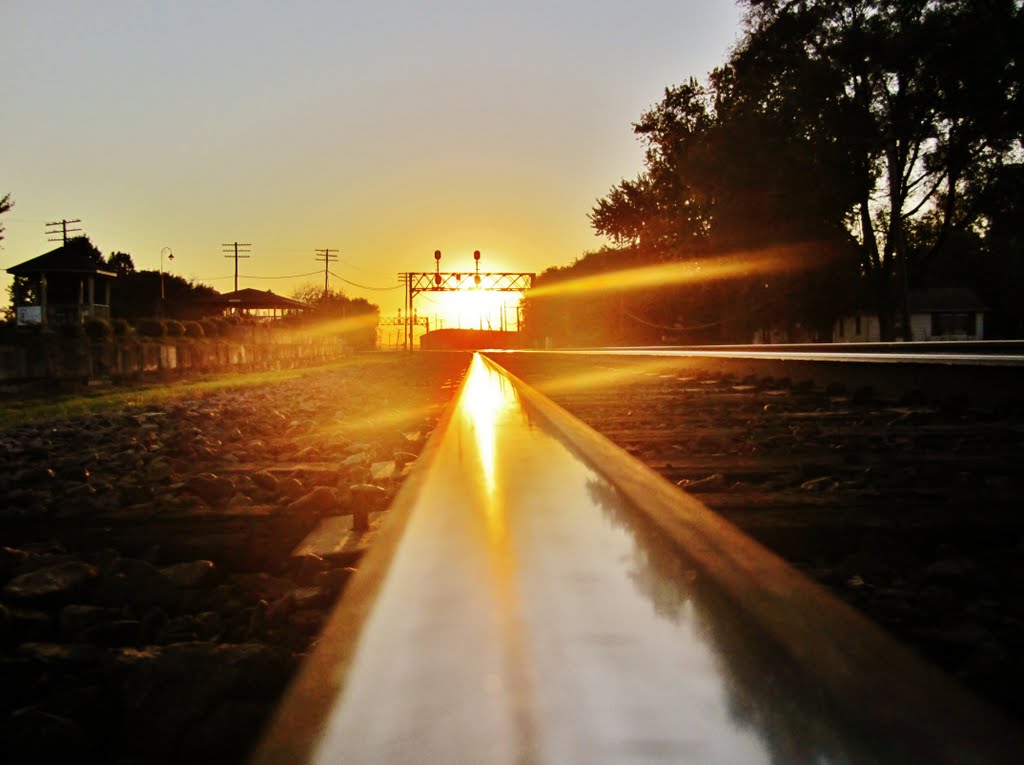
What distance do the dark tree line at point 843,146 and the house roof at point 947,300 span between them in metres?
41.8

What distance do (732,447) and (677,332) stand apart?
43718 millimetres

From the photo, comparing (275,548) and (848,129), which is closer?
(275,548)

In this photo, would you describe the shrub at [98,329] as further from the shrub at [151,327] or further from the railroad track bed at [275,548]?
the railroad track bed at [275,548]

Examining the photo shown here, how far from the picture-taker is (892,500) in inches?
110

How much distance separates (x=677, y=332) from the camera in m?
47.5

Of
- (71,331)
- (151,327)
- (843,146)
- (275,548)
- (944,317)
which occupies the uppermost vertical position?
(843,146)

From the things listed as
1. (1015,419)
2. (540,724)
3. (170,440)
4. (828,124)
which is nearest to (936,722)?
(540,724)

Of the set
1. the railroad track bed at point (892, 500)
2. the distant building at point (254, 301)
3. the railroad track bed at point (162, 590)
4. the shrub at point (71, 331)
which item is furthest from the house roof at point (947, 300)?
the railroad track bed at point (162, 590)

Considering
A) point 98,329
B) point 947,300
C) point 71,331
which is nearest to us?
point 71,331

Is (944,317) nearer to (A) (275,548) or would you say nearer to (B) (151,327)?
(B) (151,327)

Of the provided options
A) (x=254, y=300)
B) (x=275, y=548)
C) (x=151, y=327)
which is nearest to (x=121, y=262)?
(x=254, y=300)

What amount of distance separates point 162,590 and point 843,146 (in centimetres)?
3138

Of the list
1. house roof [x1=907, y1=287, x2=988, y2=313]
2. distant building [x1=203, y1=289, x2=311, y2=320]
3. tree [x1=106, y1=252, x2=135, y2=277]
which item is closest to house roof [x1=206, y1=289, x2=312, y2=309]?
distant building [x1=203, y1=289, x2=311, y2=320]

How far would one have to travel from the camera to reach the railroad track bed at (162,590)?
1.26 metres
